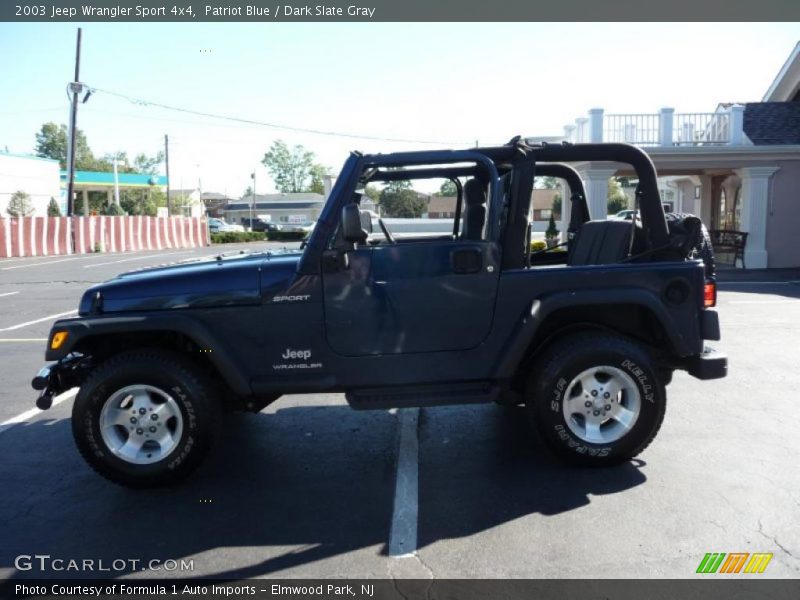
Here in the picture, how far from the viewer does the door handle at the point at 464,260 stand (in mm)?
4504

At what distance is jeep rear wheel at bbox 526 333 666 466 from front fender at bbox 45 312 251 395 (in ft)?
6.16

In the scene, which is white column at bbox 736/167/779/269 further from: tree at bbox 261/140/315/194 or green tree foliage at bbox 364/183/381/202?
tree at bbox 261/140/315/194

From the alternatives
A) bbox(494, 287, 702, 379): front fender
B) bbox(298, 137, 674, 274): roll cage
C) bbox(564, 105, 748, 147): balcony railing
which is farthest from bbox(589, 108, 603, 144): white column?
bbox(494, 287, 702, 379): front fender

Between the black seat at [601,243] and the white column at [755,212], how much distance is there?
1517 cm

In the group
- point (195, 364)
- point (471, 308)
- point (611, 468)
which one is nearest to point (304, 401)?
point (195, 364)

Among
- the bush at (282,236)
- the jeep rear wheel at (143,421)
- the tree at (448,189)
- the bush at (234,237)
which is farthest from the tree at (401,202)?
the bush at (282,236)

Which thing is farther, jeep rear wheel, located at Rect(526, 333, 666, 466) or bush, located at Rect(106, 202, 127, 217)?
bush, located at Rect(106, 202, 127, 217)

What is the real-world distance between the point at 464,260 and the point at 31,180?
49743 millimetres

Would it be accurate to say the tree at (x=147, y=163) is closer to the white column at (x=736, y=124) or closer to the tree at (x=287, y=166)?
the tree at (x=287, y=166)

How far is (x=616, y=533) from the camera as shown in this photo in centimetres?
372

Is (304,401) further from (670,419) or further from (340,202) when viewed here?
(670,419)

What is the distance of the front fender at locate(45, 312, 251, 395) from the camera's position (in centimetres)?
440

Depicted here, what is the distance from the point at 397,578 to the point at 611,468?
1880mm
